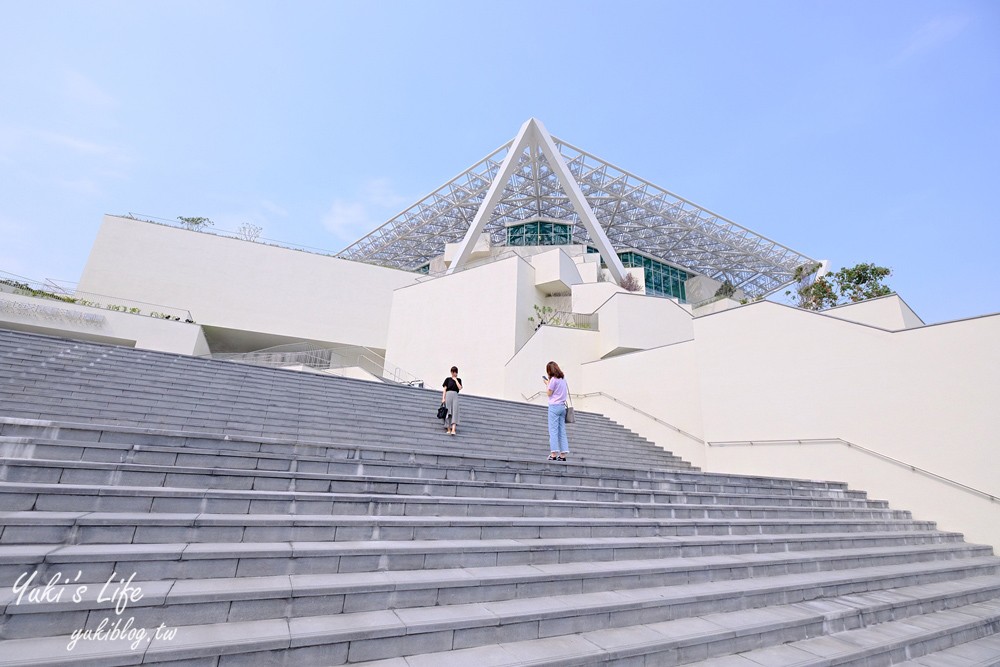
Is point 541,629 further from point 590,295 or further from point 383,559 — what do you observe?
point 590,295

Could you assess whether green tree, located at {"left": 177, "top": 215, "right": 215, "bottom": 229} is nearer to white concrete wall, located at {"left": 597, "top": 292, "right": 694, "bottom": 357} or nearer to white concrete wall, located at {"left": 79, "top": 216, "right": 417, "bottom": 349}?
white concrete wall, located at {"left": 79, "top": 216, "right": 417, "bottom": 349}

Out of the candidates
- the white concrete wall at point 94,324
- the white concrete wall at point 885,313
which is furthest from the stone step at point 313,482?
the white concrete wall at point 94,324

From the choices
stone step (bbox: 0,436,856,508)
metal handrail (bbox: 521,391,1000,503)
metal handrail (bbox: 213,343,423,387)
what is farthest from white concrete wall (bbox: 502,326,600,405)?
stone step (bbox: 0,436,856,508)

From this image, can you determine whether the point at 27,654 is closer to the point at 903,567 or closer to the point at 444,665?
the point at 444,665

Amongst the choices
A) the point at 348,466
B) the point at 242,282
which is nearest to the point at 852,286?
the point at 348,466

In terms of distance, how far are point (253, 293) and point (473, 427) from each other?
22022 millimetres

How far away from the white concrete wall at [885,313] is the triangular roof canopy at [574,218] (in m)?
16.3

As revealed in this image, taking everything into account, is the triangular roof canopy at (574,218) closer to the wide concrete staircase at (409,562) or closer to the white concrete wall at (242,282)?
the white concrete wall at (242,282)

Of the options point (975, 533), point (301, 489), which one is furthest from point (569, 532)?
point (975, 533)

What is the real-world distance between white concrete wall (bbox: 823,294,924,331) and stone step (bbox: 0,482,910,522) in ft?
28.6

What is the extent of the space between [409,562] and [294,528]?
0.84 meters

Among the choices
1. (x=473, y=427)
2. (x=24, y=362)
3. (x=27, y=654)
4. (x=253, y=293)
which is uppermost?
(x=253, y=293)

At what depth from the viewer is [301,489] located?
3785 mm

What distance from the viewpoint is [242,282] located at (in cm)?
2512
